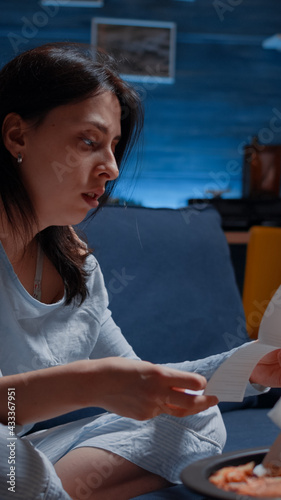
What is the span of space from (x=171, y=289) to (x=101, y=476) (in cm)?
63

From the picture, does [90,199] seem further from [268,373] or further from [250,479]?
[250,479]

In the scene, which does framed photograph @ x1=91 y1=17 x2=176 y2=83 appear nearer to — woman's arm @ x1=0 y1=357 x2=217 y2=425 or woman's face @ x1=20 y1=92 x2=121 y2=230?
woman's face @ x1=20 y1=92 x2=121 y2=230

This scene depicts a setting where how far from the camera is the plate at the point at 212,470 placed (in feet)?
1.94

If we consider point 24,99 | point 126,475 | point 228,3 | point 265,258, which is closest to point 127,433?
point 126,475

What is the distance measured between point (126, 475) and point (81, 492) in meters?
0.09

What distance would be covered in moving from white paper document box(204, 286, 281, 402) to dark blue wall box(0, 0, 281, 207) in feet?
11.7

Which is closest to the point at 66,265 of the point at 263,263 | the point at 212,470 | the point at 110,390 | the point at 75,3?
the point at 110,390

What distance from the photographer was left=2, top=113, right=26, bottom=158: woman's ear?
107 cm

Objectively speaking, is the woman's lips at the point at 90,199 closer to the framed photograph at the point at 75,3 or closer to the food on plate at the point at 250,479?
the food on plate at the point at 250,479

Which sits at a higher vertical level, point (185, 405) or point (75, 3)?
point (75, 3)

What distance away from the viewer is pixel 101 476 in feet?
3.14

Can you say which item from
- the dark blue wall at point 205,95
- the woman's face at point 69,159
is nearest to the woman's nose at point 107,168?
the woman's face at point 69,159

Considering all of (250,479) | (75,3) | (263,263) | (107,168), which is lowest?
(263,263)

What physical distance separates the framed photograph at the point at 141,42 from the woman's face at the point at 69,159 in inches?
129
